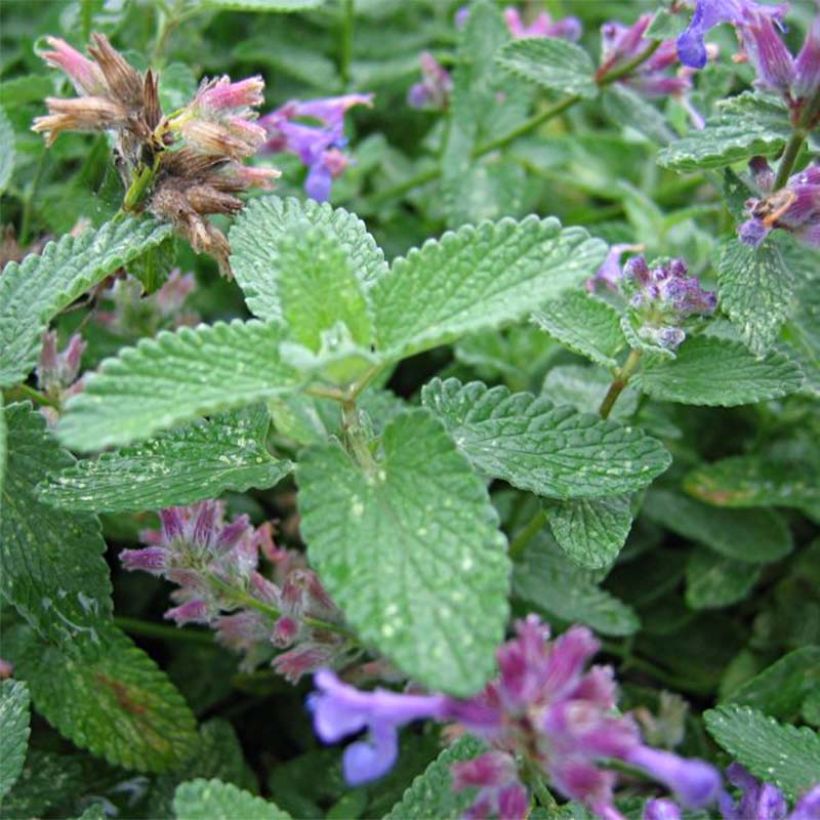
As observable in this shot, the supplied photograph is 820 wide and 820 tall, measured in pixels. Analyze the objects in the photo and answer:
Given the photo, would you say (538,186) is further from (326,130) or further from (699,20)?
(699,20)

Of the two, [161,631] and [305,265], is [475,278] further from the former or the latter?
[161,631]

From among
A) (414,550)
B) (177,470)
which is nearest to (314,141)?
(177,470)

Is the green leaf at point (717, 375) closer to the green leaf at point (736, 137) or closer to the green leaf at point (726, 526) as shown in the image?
the green leaf at point (736, 137)

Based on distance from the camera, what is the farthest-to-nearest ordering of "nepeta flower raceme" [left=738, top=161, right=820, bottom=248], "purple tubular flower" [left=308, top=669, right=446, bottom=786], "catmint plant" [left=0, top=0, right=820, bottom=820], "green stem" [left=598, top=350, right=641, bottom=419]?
1. "green stem" [left=598, top=350, right=641, bottom=419]
2. "nepeta flower raceme" [left=738, top=161, right=820, bottom=248]
3. "catmint plant" [left=0, top=0, right=820, bottom=820]
4. "purple tubular flower" [left=308, top=669, right=446, bottom=786]

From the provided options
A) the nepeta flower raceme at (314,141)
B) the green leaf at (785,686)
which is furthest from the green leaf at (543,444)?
the nepeta flower raceme at (314,141)

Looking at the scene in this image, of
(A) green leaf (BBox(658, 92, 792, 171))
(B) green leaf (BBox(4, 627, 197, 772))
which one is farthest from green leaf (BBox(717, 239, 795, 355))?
(B) green leaf (BBox(4, 627, 197, 772))

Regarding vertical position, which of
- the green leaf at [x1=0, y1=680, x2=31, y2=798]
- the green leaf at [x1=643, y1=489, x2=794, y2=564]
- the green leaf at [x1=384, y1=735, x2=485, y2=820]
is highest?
the green leaf at [x1=384, y1=735, x2=485, y2=820]

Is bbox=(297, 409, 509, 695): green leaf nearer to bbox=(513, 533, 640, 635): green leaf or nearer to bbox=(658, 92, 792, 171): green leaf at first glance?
bbox=(658, 92, 792, 171): green leaf

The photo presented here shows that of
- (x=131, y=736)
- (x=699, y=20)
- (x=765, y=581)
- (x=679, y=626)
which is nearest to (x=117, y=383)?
(x=131, y=736)
